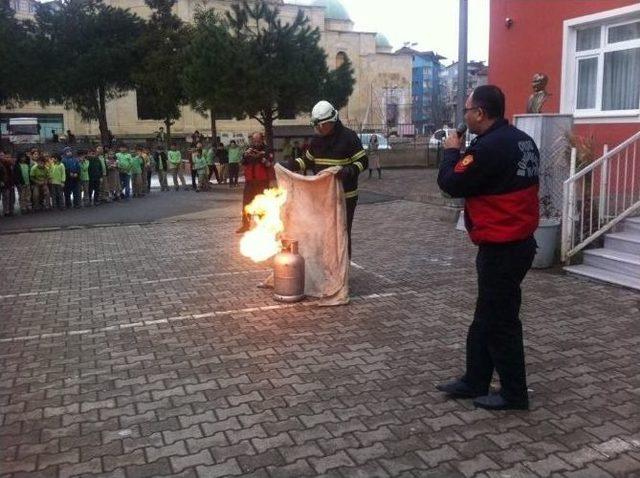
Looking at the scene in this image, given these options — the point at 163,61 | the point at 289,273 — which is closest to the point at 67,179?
the point at 289,273

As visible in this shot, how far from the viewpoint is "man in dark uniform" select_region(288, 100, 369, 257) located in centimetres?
Result: 662

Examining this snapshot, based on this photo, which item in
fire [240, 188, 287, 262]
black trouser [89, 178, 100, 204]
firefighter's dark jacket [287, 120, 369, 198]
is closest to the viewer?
firefighter's dark jacket [287, 120, 369, 198]

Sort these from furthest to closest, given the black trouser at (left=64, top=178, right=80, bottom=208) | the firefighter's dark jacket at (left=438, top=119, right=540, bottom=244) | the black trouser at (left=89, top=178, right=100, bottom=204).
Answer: the black trouser at (left=89, top=178, right=100, bottom=204) → the black trouser at (left=64, top=178, right=80, bottom=208) → the firefighter's dark jacket at (left=438, top=119, right=540, bottom=244)

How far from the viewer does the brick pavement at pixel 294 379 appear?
3.61 meters

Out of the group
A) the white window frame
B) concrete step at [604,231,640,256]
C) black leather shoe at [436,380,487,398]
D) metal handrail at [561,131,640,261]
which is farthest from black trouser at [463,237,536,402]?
the white window frame

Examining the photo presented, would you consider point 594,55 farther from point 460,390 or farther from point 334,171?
point 460,390

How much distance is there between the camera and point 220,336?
5.80m

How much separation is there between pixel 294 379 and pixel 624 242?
516 centimetres

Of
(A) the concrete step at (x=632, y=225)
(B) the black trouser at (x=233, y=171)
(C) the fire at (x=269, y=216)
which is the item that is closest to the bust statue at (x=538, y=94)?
(A) the concrete step at (x=632, y=225)

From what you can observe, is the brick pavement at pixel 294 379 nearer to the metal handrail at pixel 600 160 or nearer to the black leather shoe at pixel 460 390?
the black leather shoe at pixel 460 390

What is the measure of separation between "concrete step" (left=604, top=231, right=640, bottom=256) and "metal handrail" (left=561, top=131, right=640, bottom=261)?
127 mm

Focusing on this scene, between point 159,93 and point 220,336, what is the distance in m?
31.2

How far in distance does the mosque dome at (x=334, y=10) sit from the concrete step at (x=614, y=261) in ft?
212

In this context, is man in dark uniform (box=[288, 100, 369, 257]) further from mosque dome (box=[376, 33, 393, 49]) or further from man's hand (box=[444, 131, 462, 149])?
mosque dome (box=[376, 33, 393, 49])
